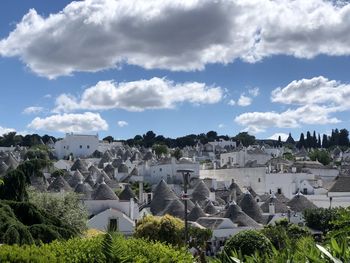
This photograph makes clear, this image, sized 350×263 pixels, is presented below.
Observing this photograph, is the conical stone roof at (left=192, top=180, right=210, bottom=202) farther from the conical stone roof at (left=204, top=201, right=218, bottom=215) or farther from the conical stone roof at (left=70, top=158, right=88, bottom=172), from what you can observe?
the conical stone roof at (left=70, top=158, right=88, bottom=172)

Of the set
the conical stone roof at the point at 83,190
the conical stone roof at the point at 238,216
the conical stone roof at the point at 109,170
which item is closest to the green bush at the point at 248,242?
the conical stone roof at the point at 238,216

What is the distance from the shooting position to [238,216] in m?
46.7

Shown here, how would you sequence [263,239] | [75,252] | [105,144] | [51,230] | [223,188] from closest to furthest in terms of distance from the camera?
[75,252] → [51,230] → [263,239] → [223,188] → [105,144]

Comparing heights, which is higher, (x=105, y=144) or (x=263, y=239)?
(x=105, y=144)

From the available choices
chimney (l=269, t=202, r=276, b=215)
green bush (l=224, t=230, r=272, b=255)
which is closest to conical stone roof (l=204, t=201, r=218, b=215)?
chimney (l=269, t=202, r=276, b=215)

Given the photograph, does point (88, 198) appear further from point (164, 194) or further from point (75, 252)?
point (75, 252)

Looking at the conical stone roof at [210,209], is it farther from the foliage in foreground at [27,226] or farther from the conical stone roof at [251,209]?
the foliage in foreground at [27,226]

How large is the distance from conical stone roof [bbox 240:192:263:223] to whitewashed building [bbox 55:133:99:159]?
79.5 m

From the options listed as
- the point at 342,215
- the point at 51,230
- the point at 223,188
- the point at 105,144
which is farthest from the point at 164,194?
the point at 105,144

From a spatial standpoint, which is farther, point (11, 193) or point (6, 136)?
point (6, 136)

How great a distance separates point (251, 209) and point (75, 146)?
82167 millimetres

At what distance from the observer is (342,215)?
6.75 metres

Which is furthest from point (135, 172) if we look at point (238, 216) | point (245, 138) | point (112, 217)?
point (245, 138)

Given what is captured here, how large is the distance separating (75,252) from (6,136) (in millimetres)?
158236
